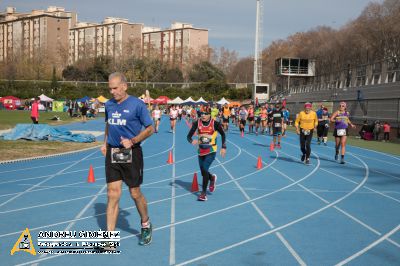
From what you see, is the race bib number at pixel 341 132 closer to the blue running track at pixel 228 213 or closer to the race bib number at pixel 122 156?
the blue running track at pixel 228 213

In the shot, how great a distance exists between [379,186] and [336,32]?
196ft

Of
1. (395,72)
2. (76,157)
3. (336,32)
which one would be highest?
(336,32)

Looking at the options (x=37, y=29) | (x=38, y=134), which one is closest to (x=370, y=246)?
(x=38, y=134)

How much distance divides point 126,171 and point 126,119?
62cm

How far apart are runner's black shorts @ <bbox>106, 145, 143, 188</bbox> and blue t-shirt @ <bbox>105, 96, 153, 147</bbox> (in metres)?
0.19

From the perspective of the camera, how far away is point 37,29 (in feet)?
464

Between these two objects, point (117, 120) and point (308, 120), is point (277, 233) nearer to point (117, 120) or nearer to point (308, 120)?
point (117, 120)

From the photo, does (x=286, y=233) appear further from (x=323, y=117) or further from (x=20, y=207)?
(x=323, y=117)

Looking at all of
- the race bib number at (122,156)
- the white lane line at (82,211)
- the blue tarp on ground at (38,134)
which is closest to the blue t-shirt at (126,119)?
the race bib number at (122,156)

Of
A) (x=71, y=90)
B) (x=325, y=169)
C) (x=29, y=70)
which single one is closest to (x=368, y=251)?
(x=325, y=169)

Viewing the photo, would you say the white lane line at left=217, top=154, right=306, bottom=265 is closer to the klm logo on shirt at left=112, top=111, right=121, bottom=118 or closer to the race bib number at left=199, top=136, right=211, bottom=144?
the race bib number at left=199, top=136, right=211, bottom=144

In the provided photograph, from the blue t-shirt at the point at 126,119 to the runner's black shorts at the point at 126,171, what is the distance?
19 cm

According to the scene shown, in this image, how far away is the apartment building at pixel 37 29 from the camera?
139375 mm

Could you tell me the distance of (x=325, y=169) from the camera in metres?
13.8
